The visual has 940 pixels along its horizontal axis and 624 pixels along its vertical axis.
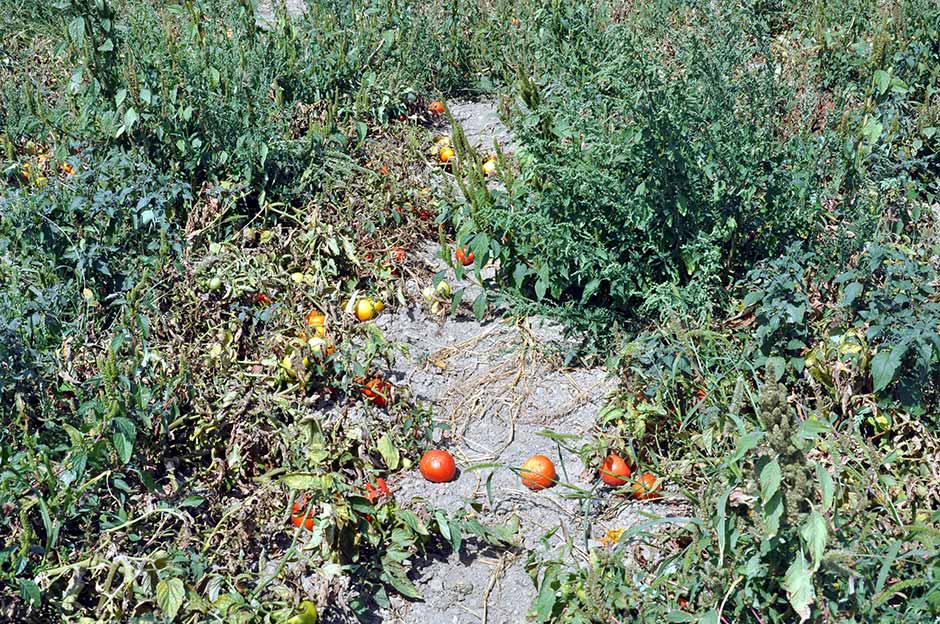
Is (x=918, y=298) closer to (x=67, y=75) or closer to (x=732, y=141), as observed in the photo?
(x=732, y=141)

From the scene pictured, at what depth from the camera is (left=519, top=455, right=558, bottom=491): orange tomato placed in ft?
11.8

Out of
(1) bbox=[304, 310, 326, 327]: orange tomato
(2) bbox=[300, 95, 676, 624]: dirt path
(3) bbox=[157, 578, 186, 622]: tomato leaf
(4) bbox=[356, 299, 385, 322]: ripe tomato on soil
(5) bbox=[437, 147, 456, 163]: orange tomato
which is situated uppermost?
(5) bbox=[437, 147, 456, 163]: orange tomato

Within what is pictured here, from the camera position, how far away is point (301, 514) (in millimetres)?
3389

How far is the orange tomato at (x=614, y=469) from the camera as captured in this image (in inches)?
140

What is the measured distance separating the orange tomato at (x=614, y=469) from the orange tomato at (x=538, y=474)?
0.18m

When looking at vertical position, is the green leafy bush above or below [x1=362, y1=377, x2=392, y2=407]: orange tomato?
above

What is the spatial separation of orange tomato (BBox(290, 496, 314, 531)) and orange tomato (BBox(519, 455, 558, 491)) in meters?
0.75

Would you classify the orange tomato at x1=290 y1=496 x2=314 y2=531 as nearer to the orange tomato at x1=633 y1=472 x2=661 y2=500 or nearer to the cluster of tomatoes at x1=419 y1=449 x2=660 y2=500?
the cluster of tomatoes at x1=419 y1=449 x2=660 y2=500

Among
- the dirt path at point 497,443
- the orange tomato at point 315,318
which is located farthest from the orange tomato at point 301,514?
the orange tomato at point 315,318

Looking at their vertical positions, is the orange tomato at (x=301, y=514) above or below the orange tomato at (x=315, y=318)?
below

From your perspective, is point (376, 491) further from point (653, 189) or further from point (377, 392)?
point (653, 189)

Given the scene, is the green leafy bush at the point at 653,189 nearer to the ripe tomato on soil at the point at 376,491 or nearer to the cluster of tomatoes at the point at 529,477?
the cluster of tomatoes at the point at 529,477

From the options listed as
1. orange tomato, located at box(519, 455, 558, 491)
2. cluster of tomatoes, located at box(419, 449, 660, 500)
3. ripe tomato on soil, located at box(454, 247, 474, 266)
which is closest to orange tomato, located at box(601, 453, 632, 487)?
cluster of tomatoes, located at box(419, 449, 660, 500)

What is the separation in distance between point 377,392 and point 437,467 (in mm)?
413
